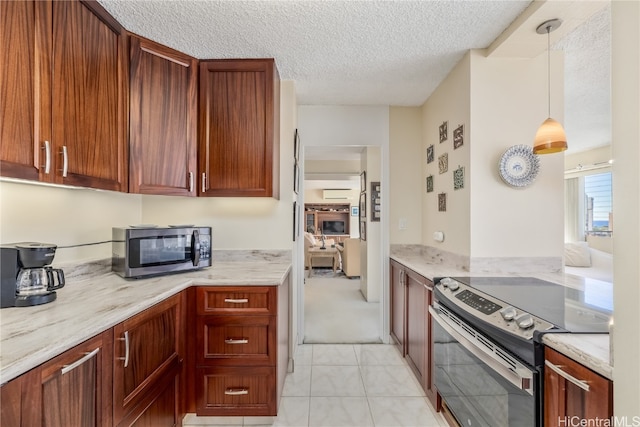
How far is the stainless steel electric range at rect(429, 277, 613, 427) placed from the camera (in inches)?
41.4

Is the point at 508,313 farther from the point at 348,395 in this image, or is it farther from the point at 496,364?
the point at 348,395

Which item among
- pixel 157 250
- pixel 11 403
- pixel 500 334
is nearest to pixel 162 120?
pixel 157 250

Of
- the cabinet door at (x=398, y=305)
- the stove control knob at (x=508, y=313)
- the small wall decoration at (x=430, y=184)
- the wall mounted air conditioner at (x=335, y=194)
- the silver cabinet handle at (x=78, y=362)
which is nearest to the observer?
the silver cabinet handle at (x=78, y=362)

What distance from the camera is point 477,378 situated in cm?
137

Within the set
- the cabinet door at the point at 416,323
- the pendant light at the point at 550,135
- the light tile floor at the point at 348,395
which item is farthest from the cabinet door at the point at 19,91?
the pendant light at the point at 550,135

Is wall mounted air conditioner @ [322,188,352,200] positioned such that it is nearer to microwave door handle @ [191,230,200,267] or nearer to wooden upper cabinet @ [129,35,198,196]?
wooden upper cabinet @ [129,35,198,196]

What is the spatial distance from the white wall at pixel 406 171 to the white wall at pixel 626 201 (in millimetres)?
2293

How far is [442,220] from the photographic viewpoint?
8.25 feet

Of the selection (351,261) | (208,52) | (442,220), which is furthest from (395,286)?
(351,261)

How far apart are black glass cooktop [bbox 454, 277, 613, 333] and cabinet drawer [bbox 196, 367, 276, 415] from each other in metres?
1.29

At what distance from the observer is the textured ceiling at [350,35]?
164 centimetres

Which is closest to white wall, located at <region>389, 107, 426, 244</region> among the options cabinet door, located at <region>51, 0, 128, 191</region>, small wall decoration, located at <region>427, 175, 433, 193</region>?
small wall decoration, located at <region>427, 175, 433, 193</region>

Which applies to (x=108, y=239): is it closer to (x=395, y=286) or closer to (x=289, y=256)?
(x=289, y=256)

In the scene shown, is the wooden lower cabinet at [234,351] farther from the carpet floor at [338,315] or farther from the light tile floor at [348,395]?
the carpet floor at [338,315]
